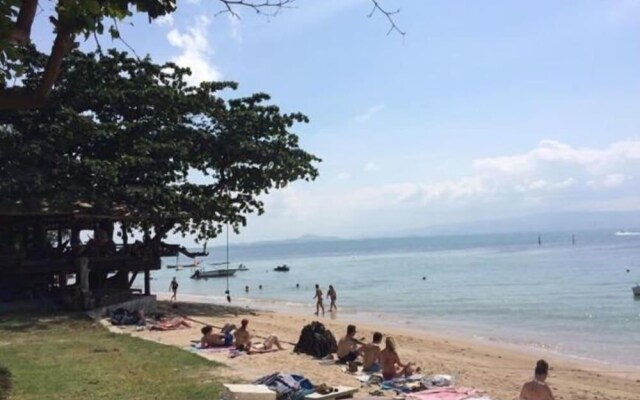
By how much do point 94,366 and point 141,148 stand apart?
12.7 m

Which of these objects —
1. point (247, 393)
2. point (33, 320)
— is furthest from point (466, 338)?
point (247, 393)

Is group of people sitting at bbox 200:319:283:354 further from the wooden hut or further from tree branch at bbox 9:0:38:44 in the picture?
tree branch at bbox 9:0:38:44

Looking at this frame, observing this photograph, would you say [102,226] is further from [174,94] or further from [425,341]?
[425,341]

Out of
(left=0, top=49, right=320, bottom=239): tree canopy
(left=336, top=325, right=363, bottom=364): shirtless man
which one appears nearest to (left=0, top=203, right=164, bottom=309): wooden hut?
(left=0, top=49, right=320, bottom=239): tree canopy

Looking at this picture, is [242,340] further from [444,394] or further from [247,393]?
[247,393]

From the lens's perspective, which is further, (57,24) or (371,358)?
(371,358)

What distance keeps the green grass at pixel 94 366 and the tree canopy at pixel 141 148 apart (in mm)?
5384

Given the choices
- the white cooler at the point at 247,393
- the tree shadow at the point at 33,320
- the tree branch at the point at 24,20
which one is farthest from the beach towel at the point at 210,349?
the tree branch at the point at 24,20

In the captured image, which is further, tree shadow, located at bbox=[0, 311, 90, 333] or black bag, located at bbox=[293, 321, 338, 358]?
tree shadow, located at bbox=[0, 311, 90, 333]

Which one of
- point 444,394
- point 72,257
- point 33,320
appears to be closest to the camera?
point 444,394

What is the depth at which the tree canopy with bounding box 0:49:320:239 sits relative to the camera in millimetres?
21625

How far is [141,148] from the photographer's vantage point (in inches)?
941

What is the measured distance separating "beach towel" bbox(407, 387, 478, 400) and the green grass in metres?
3.18

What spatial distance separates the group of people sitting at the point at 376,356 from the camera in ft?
40.4
